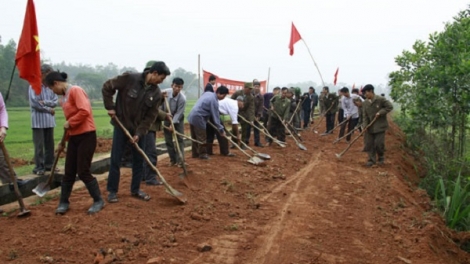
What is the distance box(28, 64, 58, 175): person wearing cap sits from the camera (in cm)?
551

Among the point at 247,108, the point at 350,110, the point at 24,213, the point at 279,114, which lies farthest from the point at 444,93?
the point at 24,213

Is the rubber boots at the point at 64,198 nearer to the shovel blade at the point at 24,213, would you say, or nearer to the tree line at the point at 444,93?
the shovel blade at the point at 24,213

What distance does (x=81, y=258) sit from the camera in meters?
3.21

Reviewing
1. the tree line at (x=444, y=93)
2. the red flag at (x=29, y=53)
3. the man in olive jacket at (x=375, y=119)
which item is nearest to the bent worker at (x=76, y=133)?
the red flag at (x=29, y=53)

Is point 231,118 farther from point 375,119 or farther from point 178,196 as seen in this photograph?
point 178,196

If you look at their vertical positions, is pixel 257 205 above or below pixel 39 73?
below

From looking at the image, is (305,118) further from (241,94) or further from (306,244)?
(306,244)

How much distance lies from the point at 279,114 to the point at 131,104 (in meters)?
6.01

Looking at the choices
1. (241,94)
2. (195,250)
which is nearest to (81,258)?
(195,250)

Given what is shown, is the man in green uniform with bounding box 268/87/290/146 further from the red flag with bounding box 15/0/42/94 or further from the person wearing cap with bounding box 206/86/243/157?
the red flag with bounding box 15/0/42/94

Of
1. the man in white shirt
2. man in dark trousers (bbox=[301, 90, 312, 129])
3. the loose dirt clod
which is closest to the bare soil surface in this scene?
the loose dirt clod

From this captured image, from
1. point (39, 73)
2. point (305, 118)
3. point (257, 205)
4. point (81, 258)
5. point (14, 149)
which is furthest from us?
point (305, 118)

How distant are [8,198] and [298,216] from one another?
3.83 meters

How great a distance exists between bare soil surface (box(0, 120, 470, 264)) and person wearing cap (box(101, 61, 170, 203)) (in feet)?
1.76
